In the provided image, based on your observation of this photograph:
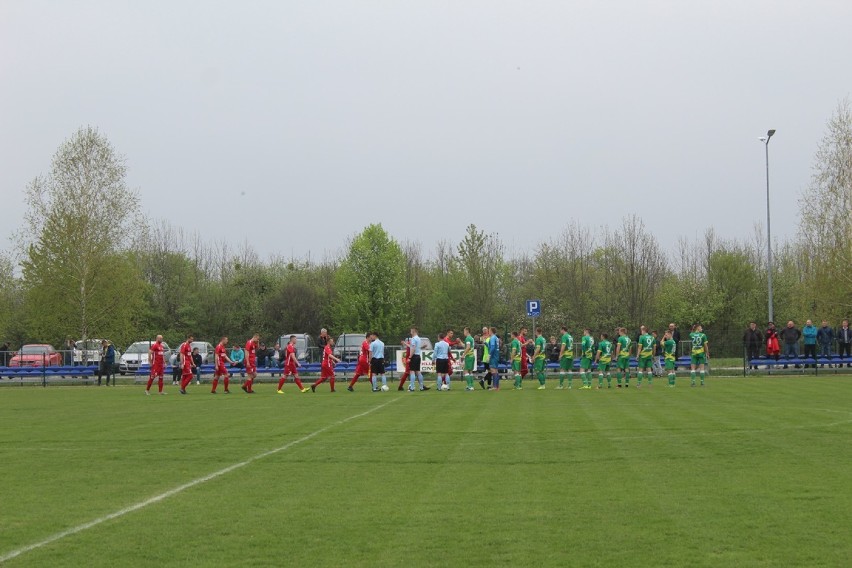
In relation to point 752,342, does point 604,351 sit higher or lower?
lower

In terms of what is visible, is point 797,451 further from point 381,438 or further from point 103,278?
point 103,278

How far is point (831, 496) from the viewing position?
390 inches

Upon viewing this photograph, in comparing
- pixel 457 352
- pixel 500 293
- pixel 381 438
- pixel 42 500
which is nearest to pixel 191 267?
pixel 500 293

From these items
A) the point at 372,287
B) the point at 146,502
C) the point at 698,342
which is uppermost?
the point at 372,287

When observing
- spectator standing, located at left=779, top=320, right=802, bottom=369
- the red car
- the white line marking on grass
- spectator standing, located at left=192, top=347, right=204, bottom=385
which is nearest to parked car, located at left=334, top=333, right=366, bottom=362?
spectator standing, located at left=192, top=347, right=204, bottom=385

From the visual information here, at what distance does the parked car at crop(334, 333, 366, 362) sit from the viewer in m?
48.0

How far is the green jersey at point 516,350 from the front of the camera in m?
34.0

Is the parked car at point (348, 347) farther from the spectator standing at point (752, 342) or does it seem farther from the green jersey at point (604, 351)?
the spectator standing at point (752, 342)

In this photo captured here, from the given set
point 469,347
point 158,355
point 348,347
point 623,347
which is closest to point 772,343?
point 623,347

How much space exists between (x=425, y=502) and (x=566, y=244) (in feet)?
206

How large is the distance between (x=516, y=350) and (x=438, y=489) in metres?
23.8

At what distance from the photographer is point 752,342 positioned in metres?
42.7

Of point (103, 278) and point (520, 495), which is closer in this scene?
point (520, 495)

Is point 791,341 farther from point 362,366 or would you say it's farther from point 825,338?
point 362,366
